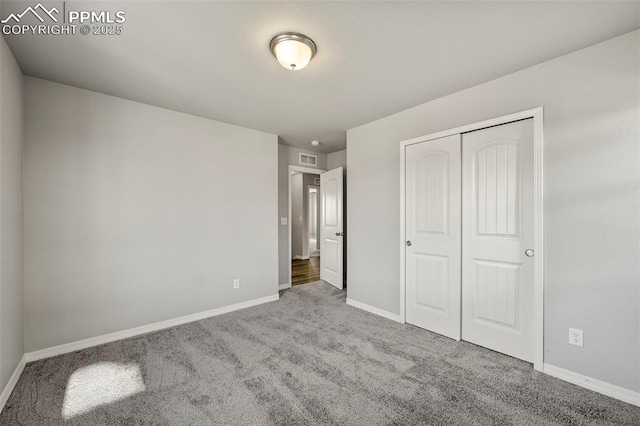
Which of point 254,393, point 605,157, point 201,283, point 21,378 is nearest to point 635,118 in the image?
point 605,157

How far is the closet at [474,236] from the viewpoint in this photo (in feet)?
Result: 7.47

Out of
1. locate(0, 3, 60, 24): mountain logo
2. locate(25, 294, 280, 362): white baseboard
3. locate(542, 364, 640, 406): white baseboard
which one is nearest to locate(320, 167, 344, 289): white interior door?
locate(25, 294, 280, 362): white baseboard

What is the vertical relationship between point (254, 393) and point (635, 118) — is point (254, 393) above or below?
below

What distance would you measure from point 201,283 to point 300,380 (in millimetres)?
1873

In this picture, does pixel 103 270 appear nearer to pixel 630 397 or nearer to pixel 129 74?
pixel 129 74

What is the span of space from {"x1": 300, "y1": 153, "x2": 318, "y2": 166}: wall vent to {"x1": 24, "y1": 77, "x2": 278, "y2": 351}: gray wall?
3.70ft

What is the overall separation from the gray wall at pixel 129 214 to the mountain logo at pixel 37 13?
91cm

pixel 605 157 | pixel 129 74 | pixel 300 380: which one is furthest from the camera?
pixel 129 74

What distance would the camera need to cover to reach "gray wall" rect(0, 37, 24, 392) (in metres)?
1.80

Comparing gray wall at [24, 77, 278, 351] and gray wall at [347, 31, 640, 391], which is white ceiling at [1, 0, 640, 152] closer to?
gray wall at [347, 31, 640, 391]

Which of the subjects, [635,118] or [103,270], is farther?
[103,270]

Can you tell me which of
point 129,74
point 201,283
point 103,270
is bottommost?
point 201,283

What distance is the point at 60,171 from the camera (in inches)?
96.1

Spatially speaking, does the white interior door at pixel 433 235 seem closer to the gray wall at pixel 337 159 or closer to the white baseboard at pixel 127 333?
the gray wall at pixel 337 159
